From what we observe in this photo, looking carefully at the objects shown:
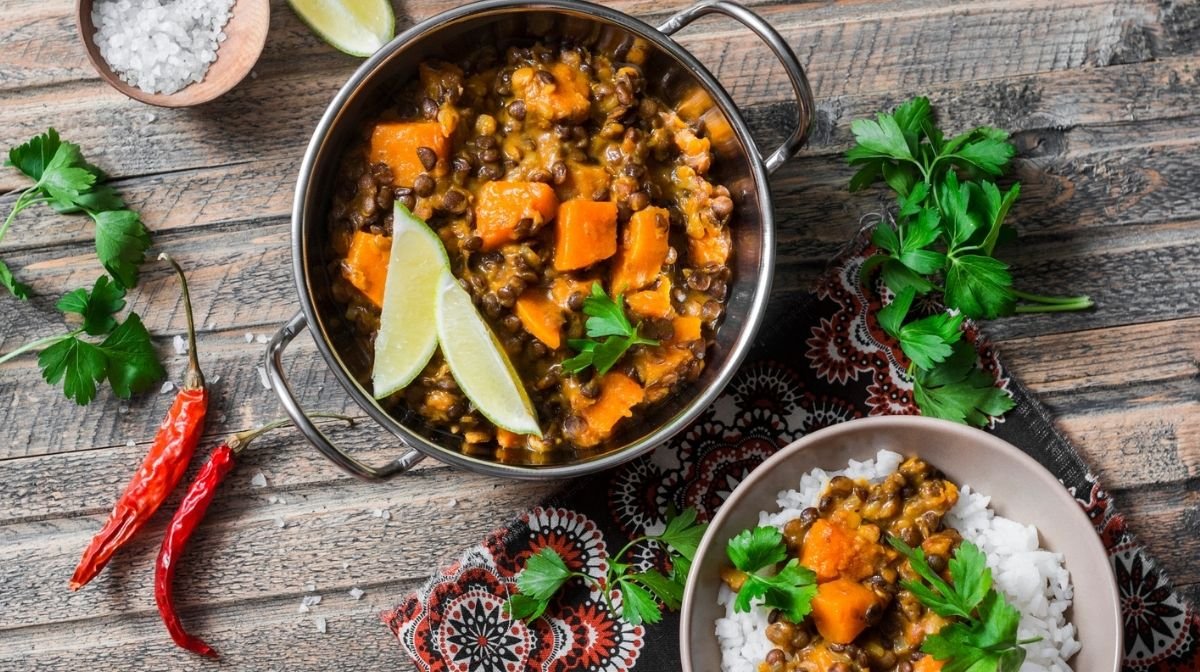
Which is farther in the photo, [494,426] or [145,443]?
[145,443]

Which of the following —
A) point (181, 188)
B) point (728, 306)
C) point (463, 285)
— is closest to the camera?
point (463, 285)

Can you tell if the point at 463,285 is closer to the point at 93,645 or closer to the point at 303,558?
the point at 303,558

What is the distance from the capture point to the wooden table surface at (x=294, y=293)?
3355mm

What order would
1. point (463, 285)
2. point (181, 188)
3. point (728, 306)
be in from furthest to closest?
point (181, 188) < point (728, 306) < point (463, 285)

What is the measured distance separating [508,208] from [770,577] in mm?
1365

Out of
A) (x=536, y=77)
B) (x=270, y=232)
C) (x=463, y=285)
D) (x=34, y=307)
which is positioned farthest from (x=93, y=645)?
(x=536, y=77)

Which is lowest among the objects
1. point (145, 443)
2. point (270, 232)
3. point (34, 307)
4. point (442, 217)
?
point (145, 443)

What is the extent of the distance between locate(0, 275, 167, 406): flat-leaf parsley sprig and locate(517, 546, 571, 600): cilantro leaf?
142 cm

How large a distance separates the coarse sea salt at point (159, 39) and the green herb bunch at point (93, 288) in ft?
1.15

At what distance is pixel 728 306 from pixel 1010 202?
923 millimetres

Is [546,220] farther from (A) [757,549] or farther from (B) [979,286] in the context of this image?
(B) [979,286]

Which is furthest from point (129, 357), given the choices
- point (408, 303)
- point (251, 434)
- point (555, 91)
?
point (555, 91)

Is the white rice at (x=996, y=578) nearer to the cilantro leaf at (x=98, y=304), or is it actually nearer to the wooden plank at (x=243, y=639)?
the wooden plank at (x=243, y=639)

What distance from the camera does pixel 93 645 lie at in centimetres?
342
